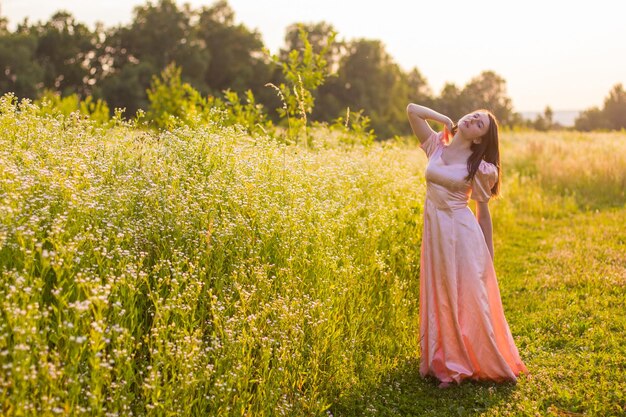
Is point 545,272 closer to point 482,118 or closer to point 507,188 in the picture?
point 482,118

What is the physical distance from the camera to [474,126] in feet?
19.5

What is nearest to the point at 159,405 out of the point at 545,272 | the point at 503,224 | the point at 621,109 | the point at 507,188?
the point at 545,272

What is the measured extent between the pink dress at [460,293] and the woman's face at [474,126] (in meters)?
0.27

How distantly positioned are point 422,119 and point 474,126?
70 cm

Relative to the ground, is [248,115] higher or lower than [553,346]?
higher

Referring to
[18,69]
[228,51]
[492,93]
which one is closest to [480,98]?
[492,93]

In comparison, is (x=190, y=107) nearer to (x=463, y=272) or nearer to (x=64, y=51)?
(x=463, y=272)

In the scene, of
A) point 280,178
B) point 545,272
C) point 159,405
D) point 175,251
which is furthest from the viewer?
point 545,272

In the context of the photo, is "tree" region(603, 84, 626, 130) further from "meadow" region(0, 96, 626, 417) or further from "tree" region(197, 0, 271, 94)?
"meadow" region(0, 96, 626, 417)

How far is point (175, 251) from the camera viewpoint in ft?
15.6

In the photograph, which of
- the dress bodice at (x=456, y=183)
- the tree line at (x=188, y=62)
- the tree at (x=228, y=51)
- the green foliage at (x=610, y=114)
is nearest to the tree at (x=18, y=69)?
the tree line at (x=188, y=62)

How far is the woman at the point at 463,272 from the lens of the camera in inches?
234

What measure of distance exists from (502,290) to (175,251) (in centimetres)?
581

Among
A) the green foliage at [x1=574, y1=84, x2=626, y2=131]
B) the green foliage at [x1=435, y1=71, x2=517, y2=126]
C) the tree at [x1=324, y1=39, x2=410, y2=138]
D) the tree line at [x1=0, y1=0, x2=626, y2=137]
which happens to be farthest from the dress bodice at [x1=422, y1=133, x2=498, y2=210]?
the green foliage at [x1=574, y1=84, x2=626, y2=131]
